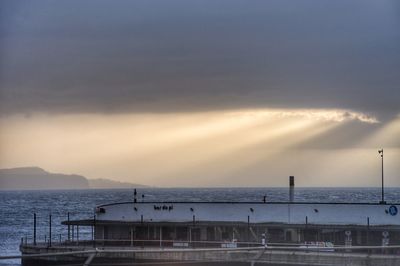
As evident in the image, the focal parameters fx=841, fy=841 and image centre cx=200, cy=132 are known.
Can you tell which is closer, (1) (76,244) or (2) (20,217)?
(1) (76,244)

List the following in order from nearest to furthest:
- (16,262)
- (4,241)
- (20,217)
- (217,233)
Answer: (217,233)
(16,262)
(4,241)
(20,217)

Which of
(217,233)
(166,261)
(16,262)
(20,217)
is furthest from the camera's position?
(20,217)

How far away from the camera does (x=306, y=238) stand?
→ 5691cm

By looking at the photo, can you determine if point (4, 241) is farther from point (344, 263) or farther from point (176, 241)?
point (344, 263)

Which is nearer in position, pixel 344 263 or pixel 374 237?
pixel 344 263

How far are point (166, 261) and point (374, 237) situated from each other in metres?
39.5

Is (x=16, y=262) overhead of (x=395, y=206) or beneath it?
beneath

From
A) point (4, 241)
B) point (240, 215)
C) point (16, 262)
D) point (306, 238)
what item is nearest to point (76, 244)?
point (240, 215)

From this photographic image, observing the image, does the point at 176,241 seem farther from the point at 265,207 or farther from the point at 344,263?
the point at 344,263

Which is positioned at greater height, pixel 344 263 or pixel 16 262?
pixel 344 263

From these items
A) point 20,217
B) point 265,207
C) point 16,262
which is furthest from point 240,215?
point 20,217

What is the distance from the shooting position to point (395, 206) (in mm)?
56375

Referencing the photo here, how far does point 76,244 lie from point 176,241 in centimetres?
676

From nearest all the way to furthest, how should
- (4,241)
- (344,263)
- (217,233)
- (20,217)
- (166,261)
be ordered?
(166,261) → (344,263) → (217,233) → (4,241) → (20,217)
